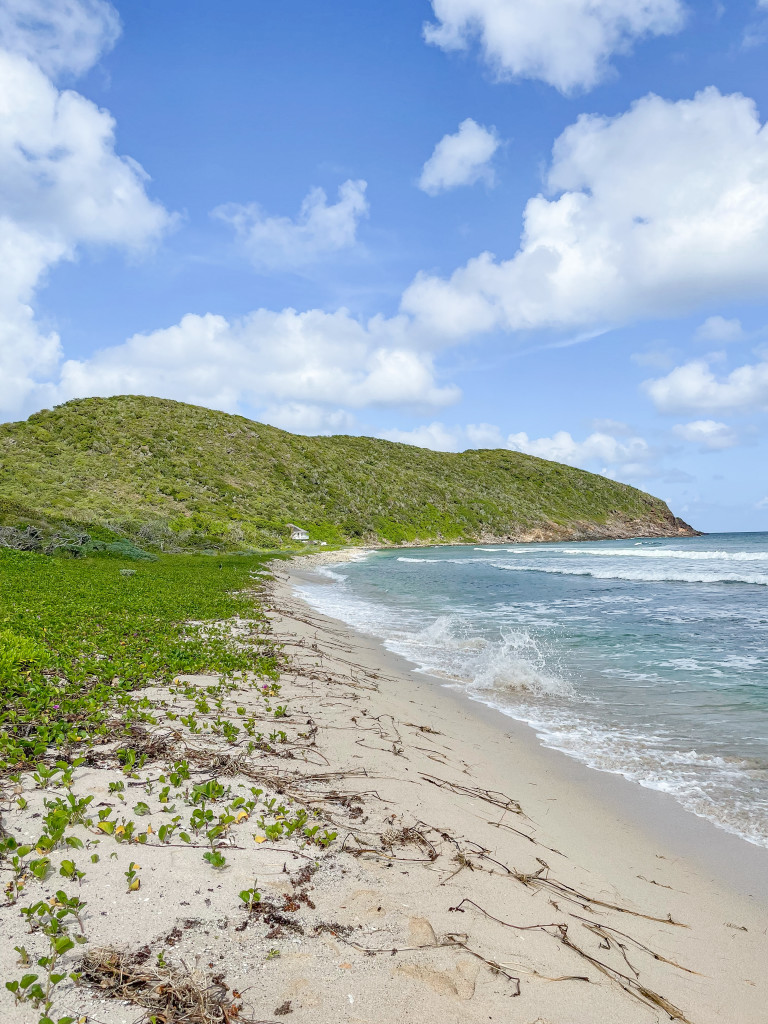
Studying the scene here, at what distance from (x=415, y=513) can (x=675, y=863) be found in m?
88.6

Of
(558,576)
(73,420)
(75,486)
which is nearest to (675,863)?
(558,576)

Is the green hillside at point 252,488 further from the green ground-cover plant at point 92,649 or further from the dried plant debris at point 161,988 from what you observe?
the dried plant debris at point 161,988

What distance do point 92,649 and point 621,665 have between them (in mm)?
11010

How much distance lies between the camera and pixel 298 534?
6281 centimetres

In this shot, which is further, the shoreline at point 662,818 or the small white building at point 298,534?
the small white building at point 298,534

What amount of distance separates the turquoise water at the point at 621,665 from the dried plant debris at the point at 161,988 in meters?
5.35

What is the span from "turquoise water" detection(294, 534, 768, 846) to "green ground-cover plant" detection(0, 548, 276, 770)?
461 centimetres

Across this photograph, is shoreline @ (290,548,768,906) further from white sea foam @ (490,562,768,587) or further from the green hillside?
white sea foam @ (490,562,768,587)

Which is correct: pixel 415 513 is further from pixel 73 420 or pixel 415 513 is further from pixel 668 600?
pixel 668 600

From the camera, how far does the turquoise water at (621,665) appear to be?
24.2 feet

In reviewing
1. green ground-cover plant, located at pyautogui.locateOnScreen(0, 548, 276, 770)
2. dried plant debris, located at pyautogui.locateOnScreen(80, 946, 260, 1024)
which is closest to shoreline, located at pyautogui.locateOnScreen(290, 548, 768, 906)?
dried plant debris, located at pyautogui.locateOnScreen(80, 946, 260, 1024)

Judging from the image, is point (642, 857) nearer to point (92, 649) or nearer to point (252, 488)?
point (92, 649)

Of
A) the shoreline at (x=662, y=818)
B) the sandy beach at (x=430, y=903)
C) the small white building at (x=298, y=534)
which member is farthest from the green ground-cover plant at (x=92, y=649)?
the small white building at (x=298, y=534)

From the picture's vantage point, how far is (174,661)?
9.47 meters
